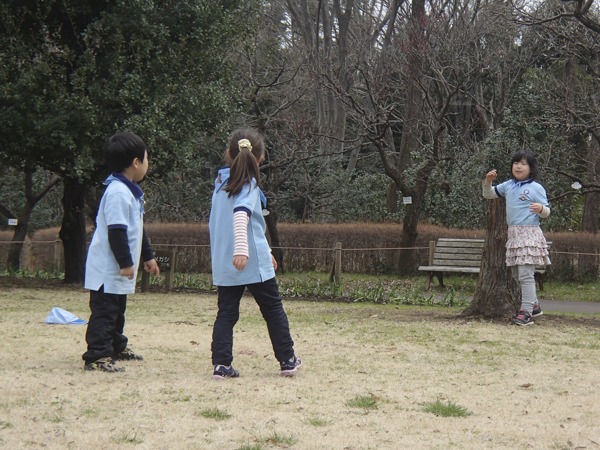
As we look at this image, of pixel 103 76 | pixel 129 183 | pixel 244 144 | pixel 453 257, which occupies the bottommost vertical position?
pixel 453 257

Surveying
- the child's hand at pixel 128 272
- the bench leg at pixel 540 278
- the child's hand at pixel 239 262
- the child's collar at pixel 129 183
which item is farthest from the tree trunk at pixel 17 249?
the child's hand at pixel 239 262

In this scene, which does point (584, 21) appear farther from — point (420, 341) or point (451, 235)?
point (451, 235)

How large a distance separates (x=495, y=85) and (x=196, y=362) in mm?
19941

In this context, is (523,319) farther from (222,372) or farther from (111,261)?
(111,261)

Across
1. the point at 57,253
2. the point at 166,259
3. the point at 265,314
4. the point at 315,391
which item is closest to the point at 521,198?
the point at 265,314

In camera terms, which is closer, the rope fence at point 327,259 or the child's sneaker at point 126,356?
the child's sneaker at point 126,356

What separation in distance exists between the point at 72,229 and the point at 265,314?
991 centimetres

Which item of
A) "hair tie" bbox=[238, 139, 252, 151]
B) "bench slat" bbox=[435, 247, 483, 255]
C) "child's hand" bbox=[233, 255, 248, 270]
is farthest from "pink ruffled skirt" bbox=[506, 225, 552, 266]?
"bench slat" bbox=[435, 247, 483, 255]

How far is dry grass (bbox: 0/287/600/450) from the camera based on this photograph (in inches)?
127

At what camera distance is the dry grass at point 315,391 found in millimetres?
3223

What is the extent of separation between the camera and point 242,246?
422 centimetres

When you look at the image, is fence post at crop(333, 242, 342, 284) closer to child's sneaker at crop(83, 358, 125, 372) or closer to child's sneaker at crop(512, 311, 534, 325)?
child's sneaker at crop(512, 311, 534, 325)

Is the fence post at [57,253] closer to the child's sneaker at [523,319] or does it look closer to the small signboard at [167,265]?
the small signboard at [167,265]

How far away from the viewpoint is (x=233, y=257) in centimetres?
436
